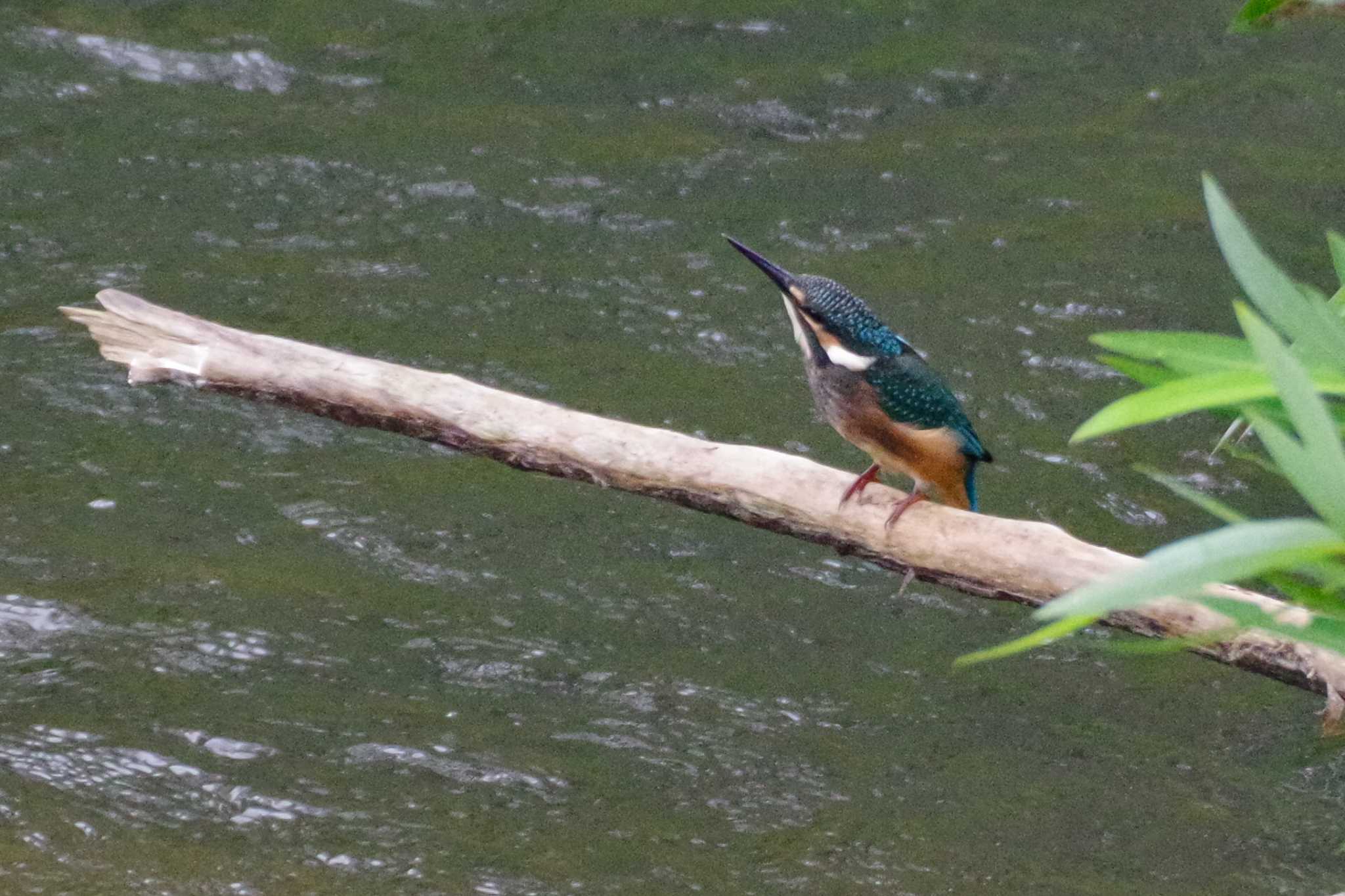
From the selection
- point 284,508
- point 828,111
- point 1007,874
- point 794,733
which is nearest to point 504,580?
point 284,508

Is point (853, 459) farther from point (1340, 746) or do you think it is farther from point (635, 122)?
point (635, 122)

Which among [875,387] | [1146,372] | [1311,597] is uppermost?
[1146,372]

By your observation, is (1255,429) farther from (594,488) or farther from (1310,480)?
(594,488)

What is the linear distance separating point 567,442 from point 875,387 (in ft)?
2.13

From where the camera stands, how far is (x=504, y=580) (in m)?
→ 4.08

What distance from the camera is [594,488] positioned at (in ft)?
15.0

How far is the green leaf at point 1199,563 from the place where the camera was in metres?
0.83

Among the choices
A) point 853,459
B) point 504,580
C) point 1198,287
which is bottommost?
point 504,580

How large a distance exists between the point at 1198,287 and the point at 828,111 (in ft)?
6.21

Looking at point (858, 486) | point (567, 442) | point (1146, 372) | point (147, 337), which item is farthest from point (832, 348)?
point (1146, 372)

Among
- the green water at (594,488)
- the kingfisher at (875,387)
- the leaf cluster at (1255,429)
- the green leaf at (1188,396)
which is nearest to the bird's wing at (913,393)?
the kingfisher at (875,387)

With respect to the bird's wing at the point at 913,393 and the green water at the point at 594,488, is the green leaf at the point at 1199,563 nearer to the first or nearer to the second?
the green water at the point at 594,488

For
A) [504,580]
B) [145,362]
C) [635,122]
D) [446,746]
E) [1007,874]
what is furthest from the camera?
[635,122]

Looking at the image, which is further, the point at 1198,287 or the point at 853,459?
the point at 1198,287
